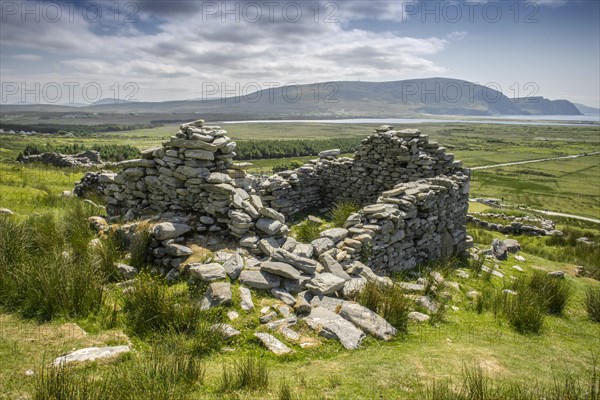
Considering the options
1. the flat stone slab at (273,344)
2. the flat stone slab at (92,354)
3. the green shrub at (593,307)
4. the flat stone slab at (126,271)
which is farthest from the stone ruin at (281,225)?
the green shrub at (593,307)

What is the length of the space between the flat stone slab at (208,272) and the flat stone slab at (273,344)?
1551 millimetres

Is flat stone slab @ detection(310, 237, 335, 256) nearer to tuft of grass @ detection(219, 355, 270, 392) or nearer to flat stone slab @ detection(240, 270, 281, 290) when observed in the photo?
flat stone slab @ detection(240, 270, 281, 290)

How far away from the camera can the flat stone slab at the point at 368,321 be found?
550 cm

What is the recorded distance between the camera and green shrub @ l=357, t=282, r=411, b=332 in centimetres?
593

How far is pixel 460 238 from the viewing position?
12.4 metres

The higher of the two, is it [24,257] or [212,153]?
[212,153]

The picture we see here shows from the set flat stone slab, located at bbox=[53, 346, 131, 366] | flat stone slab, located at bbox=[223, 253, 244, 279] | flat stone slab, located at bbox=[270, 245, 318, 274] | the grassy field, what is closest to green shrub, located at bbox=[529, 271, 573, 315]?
the grassy field

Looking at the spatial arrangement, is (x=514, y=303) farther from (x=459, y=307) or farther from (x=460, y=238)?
(x=460, y=238)

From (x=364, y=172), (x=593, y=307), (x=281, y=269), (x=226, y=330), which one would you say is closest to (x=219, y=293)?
(x=226, y=330)

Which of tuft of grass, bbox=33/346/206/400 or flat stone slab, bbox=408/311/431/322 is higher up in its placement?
tuft of grass, bbox=33/346/206/400

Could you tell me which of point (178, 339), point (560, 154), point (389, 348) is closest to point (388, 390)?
point (389, 348)

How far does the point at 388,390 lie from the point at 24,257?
250 inches

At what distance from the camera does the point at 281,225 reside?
787cm

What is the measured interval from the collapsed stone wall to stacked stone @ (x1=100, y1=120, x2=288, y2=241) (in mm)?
23
